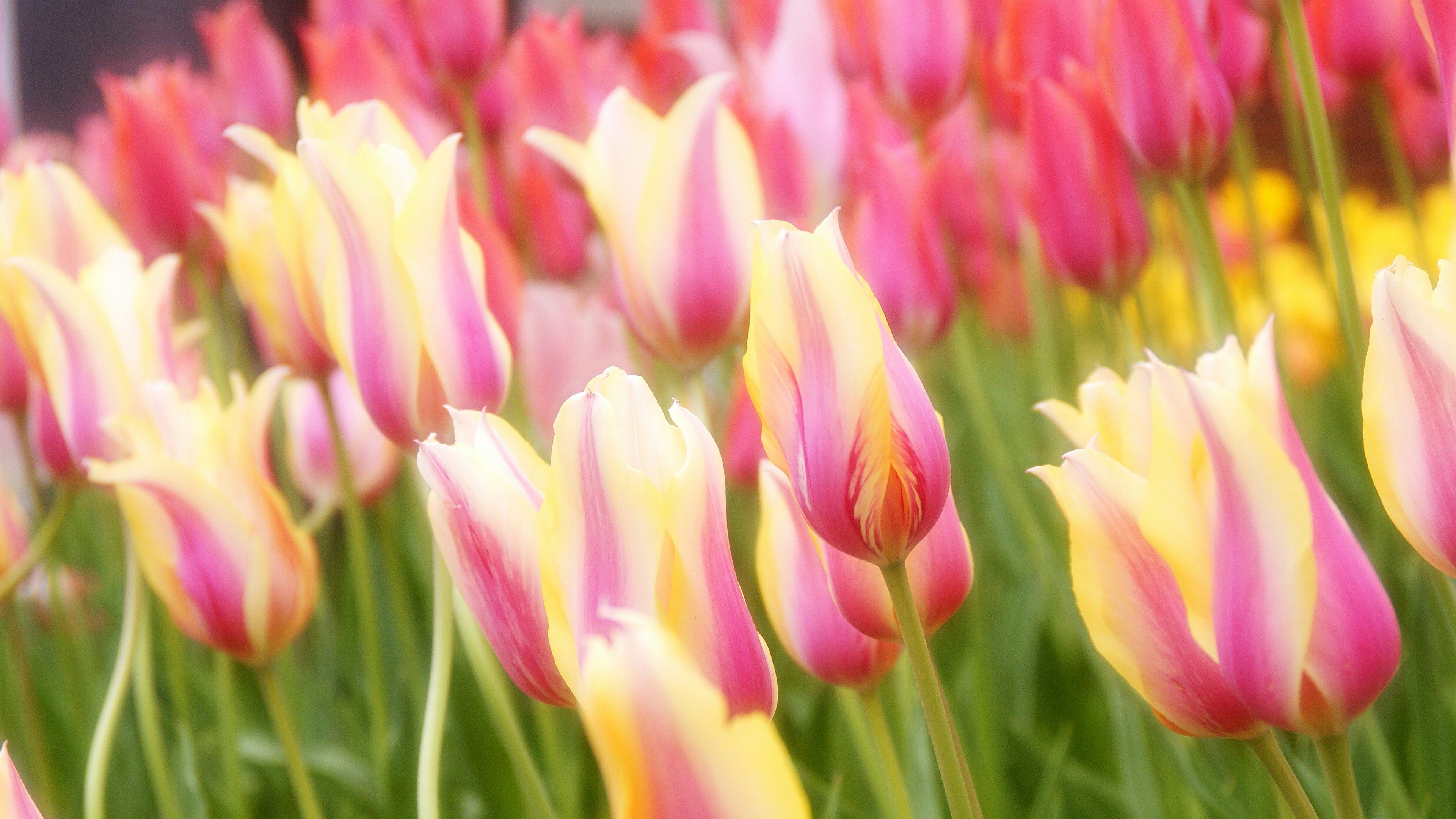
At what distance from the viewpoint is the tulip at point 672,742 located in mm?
153

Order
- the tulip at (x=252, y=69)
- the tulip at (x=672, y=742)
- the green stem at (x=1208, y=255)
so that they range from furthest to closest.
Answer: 1. the tulip at (x=252, y=69)
2. the green stem at (x=1208, y=255)
3. the tulip at (x=672, y=742)

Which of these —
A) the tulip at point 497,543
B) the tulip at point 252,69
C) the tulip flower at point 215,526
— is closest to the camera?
the tulip at point 497,543

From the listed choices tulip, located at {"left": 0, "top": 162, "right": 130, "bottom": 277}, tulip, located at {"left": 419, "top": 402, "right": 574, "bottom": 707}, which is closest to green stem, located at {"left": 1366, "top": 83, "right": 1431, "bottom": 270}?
tulip, located at {"left": 419, "top": 402, "right": 574, "bottom": 707}

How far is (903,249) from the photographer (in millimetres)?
597

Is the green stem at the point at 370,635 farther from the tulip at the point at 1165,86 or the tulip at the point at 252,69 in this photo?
the tulip at the point at 252,69

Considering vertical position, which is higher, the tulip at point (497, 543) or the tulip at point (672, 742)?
the tulip at point (497, 543)

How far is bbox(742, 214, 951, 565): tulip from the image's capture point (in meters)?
0.23

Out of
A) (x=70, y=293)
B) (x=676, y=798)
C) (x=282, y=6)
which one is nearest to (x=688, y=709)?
(x=676, y=798)

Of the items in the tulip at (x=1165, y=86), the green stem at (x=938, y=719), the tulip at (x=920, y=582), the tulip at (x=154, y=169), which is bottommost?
the green stem at (x=938, y=719)

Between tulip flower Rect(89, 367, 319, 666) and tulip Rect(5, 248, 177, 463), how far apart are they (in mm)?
26

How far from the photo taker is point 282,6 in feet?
5.08

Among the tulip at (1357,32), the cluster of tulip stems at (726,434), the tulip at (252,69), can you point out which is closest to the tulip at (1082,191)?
the cluster of tulip stems at (726,434)

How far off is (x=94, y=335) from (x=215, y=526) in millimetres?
100

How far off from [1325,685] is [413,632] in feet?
2.29
